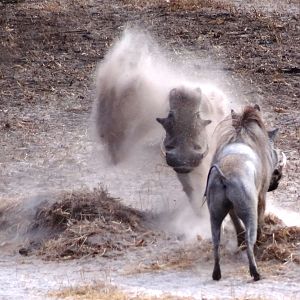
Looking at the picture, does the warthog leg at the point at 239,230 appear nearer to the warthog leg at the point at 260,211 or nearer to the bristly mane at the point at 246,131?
the warthog leg at the point at 260,211

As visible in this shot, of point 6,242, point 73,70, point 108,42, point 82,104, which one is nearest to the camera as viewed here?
point 6,242

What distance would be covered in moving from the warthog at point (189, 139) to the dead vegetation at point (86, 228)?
597 mm

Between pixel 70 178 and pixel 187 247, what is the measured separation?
3254 mm

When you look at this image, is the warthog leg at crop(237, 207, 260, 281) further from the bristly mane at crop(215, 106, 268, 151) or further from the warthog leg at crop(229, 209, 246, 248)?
the bristly mane at crop(215, 106, 268, 151)

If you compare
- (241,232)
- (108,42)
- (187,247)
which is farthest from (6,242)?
(108,42)

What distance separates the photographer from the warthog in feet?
35.4

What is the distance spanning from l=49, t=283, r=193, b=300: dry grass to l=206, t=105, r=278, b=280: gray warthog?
0.81 metres

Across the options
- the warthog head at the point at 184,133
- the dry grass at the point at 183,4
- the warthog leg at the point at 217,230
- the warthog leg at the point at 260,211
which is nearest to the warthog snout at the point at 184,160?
the warthog head at the point at 184,133

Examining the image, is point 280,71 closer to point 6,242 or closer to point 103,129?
point 103,129

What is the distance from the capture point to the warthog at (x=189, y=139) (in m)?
10.8

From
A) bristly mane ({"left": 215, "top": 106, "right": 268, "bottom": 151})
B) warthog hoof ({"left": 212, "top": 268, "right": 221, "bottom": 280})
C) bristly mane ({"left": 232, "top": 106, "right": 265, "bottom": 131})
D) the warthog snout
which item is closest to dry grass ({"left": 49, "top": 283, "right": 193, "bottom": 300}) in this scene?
warthog hoof ({"left": 212, "top": 268, "right": 221, "bottom": 280})

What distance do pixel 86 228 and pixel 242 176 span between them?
2.28 metres

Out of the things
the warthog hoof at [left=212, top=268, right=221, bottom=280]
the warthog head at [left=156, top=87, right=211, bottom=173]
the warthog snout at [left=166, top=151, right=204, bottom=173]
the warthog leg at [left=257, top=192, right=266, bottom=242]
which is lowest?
the warthog hoof at [left=212, top=268, right=221, bottom=280]

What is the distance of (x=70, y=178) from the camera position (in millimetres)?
13133
